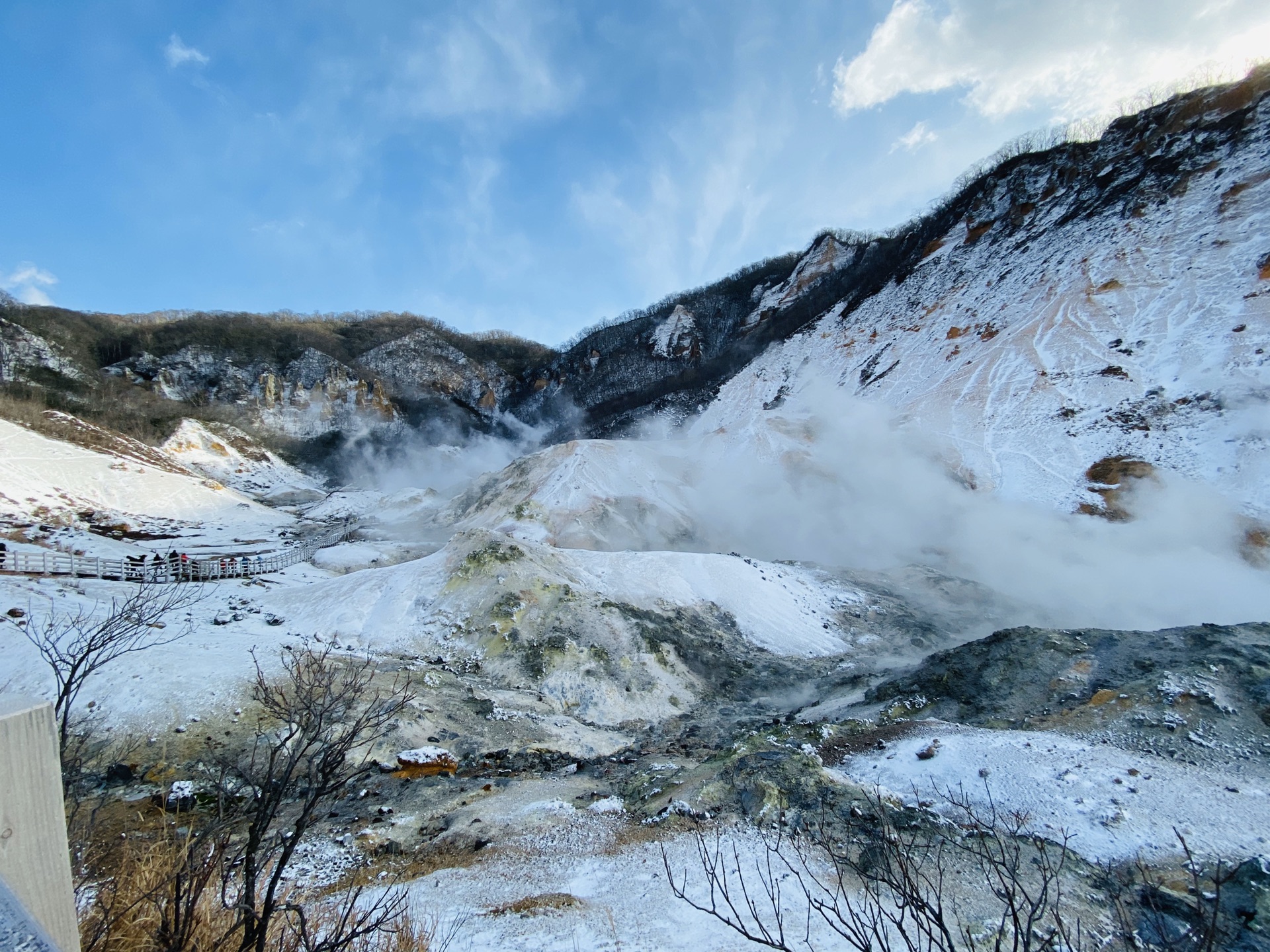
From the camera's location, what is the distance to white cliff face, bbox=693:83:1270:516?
70.0 feet

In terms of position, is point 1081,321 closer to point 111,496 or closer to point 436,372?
point 111,496

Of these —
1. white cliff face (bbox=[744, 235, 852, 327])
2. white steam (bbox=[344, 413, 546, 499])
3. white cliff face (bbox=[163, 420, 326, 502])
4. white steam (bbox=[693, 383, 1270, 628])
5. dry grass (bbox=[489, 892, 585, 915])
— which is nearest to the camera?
dry grass (bbox=[489, 892, 585, 915])

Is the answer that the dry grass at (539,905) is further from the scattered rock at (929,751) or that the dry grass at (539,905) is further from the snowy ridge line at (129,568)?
the snowy ridge line at (129,568)

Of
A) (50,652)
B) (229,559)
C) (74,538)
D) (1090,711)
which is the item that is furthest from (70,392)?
(1090,711)

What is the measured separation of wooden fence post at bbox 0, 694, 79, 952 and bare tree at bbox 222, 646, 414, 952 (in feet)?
3.75

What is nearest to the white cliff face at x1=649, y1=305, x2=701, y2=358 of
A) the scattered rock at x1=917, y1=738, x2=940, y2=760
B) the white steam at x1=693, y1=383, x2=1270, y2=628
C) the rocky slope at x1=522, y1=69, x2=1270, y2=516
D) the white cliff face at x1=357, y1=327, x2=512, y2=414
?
the rocky slope at x1=522, y1=69, x2=1270, y2=516

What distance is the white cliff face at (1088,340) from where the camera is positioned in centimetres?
2133

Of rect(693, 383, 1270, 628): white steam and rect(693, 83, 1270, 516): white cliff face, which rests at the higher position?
rect(693, 83, 1270, 516): white cliff face

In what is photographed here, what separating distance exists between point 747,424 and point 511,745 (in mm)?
28443

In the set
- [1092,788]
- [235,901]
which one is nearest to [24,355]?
[235,901]

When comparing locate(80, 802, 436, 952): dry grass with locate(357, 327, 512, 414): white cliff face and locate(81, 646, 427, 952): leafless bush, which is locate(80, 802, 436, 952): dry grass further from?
locate(357, 327, 512, 414): white cliff face

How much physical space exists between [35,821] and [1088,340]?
35.6m

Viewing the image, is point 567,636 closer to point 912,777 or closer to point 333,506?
point 912,777

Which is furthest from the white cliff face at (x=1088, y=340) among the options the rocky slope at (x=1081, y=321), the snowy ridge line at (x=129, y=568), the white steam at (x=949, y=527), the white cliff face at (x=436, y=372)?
the white cliff face at (x=436, y=372)
